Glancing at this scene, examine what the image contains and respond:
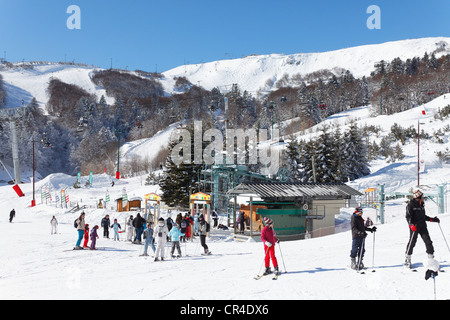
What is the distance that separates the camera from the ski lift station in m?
21.2

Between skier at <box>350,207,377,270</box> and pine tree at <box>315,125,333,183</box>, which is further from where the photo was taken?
pine tree at <box>315,125,333,183</box>

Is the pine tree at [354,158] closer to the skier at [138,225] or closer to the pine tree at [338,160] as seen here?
the pine tree at [338,160]

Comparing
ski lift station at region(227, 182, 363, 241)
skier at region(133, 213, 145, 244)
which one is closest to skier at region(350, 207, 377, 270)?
skier at region(133, 213, 145, 244)

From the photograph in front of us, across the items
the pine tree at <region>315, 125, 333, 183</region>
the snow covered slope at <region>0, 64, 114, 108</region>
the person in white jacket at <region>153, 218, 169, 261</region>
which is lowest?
the person in white jacket at <region>153, 218, 169, 261</region>

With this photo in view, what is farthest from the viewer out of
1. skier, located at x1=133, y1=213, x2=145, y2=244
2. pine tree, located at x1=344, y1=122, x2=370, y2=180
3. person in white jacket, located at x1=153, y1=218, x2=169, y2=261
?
pine tree, located at x1=344, y1=122, x2=370, y2=180

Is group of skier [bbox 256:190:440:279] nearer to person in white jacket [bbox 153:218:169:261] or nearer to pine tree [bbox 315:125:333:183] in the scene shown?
person in white jacket [bbox 153:218:169:261]

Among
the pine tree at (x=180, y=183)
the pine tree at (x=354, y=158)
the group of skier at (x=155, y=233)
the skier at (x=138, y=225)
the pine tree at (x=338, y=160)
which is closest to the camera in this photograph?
the group of skier at (x=155, y=233)

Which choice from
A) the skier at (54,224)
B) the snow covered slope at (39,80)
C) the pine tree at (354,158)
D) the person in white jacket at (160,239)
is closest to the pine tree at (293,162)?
the pine tree at (354,158)

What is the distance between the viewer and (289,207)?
22.2 metres

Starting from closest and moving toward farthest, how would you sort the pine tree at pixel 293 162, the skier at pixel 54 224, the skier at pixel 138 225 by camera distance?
the skier at pixel 138 225 → the skier at pixel 54 224 → the pine tree at pixel 293 162

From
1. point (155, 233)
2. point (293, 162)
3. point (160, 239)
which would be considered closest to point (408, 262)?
point (160, 239)

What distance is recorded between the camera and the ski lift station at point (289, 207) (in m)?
21.2

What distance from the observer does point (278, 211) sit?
2155cm
